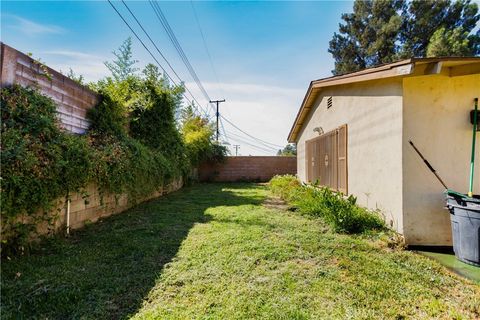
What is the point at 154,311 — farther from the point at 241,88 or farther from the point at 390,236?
the point at 241,88

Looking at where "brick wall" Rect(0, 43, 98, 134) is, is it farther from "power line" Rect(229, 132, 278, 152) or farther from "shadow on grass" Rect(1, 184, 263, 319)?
"power line" Rect(229, 132, 278, 152)

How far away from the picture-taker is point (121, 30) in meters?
7.16

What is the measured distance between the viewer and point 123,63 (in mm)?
9047

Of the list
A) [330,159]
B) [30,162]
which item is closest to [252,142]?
[330,159]

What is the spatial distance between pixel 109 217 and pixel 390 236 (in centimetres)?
526

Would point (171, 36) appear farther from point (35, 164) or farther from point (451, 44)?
point (451, 44)

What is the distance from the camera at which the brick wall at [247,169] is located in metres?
16.4

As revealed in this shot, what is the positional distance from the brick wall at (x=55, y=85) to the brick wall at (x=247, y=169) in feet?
35.8

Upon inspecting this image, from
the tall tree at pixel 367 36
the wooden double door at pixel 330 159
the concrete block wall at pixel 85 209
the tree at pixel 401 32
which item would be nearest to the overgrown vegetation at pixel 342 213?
the wooden double door at pixel 330 159

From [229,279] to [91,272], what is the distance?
5.01 ft

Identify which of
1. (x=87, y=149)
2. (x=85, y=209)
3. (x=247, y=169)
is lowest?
(x=85, y=209)

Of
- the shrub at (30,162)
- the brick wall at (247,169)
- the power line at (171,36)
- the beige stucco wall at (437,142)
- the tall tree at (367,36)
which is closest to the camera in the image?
the shrub at (30,162)

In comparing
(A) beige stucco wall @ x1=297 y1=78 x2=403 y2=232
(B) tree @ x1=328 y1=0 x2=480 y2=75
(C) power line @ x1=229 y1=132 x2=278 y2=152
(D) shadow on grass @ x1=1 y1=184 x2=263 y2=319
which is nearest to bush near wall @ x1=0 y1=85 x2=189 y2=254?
(D) shadow on grass @ x1=1 y1=184 x2=263 y2=319

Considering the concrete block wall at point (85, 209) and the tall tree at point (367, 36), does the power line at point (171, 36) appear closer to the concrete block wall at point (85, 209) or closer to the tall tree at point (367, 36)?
the concrete block wall at point (85, 209)
